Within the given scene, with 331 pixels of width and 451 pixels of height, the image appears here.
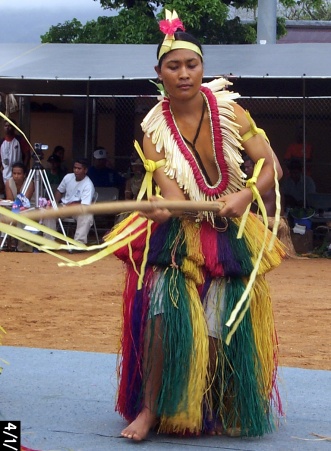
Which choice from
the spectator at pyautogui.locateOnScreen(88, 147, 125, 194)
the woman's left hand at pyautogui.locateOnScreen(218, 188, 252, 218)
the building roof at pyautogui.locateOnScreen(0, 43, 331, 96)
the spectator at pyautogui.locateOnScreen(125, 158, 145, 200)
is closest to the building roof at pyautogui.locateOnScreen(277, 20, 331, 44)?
the building roof at pyautogui.locateOnScreen(0, 43, 331, 96)

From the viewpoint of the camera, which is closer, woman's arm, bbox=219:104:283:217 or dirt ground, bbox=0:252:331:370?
woman's arm, bbox=219:104:283:217

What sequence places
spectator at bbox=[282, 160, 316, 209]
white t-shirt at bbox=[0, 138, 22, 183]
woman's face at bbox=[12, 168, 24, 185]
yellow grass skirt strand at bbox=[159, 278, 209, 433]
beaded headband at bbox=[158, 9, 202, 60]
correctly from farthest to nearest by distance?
white t-shirt at bbox=[0, 138, 22, 183]
spectator at bbox=[282, 160, 316, 209]
woman's face at bbox=[12, 168, 24, 185]
beaded headband at bbox=[158, 9, 202, 60]
yellow grass skirt strand at bbox=[159, 278, 209, 433]

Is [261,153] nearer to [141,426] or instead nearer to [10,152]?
[141,426]

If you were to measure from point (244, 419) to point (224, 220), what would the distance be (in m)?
0.84

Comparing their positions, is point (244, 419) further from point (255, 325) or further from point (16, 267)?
point (16, 267)

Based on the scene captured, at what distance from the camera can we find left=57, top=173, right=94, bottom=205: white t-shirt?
12.5 metres

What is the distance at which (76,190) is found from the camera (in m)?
12.7

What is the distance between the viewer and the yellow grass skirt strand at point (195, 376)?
3828 millimetres

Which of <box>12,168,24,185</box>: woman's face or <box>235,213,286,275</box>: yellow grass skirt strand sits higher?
<box>235,213,286,275</box>: yellow grass skirt strand

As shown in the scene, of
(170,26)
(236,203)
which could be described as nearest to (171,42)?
(170,26)

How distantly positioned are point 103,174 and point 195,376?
1075 cm

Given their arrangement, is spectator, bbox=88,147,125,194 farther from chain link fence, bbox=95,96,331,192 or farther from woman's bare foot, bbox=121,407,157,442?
woman's bare foot, bbox=121,407,157,442

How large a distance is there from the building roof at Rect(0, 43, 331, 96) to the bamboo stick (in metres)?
8.29

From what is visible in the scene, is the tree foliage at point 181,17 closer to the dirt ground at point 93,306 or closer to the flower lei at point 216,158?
the dirt ground at point 93,306
